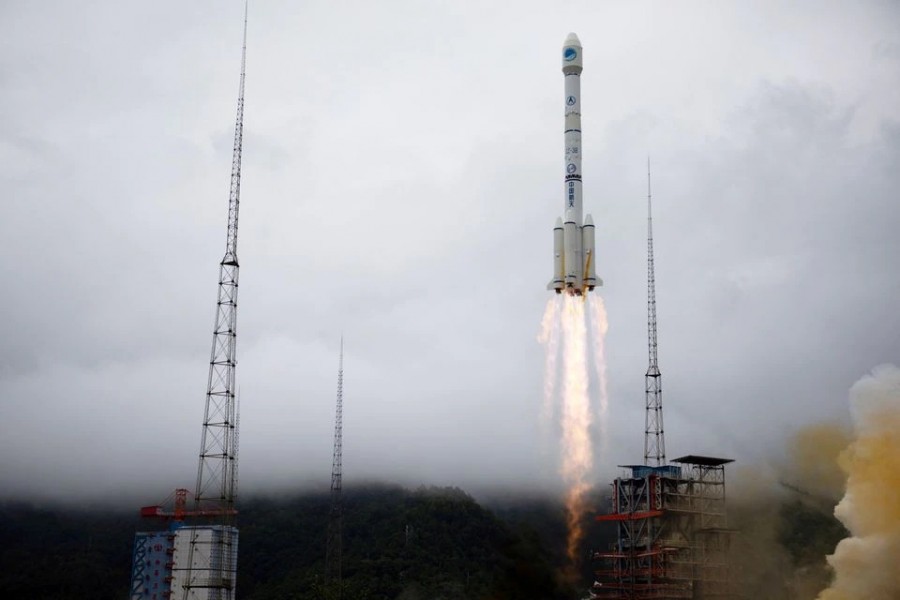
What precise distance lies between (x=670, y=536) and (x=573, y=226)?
171ft

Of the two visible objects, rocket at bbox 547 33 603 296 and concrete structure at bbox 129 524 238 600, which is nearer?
rocket at bbox 547 33 603 296

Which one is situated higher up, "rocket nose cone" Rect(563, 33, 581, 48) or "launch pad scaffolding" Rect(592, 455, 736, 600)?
"rocket nose cone" Rect(563, 33, 581, 48)

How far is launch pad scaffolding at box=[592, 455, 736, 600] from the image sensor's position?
447 ft

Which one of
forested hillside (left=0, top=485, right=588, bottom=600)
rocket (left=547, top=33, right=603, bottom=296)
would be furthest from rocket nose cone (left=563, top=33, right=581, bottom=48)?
forested hillside (left=0, top=485, right=588, bottom=600)

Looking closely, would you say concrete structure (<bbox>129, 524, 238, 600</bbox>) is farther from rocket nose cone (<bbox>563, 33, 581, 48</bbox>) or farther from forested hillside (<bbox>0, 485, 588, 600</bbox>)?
rocket nose cone (<bbox>563, 33, 581, 48</bbox>)

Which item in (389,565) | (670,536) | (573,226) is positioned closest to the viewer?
(573,226)

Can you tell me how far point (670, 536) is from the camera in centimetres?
14000

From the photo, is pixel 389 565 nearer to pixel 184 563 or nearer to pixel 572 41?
pixel 184 563

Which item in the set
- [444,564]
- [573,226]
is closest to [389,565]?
[444,564]

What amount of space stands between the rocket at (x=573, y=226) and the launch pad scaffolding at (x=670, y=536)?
4173 centimetres

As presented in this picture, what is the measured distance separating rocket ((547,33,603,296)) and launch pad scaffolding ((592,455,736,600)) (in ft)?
137

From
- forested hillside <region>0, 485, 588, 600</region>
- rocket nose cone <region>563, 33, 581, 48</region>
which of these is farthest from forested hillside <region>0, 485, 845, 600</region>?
rocket nose cone <region>563, 33, 581, 48</region>

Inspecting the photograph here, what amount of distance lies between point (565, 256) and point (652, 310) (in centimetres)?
4350

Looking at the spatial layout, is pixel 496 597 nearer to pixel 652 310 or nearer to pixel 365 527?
pixel 652 310
